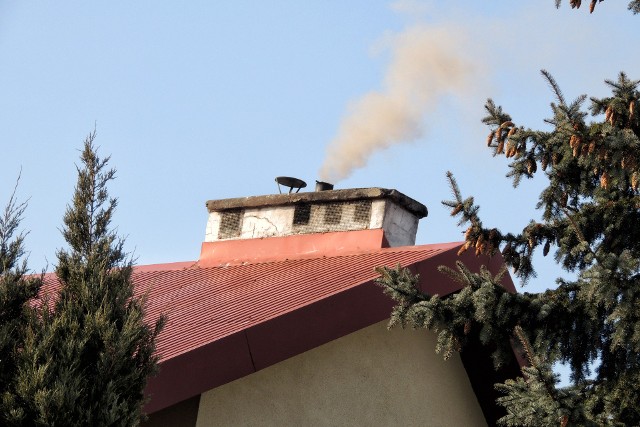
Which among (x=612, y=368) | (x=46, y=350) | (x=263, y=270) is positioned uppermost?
(x=263, y=270)

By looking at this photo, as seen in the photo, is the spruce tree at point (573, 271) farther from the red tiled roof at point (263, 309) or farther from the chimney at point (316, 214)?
the chimney at point (316, 214)

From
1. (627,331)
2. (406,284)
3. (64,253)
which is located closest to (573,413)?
(627,331)

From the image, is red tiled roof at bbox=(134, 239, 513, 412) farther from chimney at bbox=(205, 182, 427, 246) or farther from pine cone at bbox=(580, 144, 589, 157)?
pine cone at bbox=(580, 144, 589, 157)

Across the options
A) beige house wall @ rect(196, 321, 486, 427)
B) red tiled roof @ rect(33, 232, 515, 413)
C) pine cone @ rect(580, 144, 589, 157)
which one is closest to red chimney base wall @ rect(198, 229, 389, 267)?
red tiled roof @ rect(33, 232, 515, 413)

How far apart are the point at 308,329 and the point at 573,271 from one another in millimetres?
2080

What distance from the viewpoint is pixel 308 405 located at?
9.20 meters

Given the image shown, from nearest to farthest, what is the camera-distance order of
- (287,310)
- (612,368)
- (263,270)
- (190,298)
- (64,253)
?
(64,253)
(612,368)
(287,310)
(190,298)
(263,270)

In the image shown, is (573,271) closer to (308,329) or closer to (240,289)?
(308,329)

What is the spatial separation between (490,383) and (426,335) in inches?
32.0

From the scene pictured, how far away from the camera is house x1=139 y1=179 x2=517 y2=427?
8.55 meters

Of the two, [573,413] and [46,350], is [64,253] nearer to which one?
[46,350]

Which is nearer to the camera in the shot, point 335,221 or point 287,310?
point 287,310

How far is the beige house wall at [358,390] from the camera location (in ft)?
29.2

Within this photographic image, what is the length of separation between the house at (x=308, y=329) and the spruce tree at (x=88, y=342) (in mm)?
569
